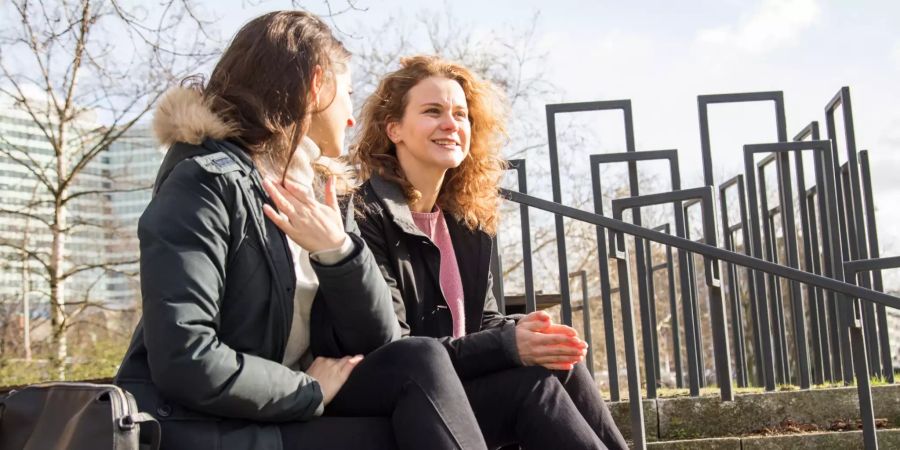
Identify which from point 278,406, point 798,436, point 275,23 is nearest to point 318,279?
point 278,406

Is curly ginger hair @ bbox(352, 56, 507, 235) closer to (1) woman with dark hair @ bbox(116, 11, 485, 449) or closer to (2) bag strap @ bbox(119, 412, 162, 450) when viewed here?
(1) woman with dark hair @ bbox(116, 11, 485, 449)

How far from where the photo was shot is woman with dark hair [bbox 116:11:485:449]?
164 centimetres

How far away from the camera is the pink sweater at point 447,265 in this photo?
260 centimetres

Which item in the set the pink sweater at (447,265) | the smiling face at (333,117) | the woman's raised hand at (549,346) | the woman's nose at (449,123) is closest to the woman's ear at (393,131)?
the woman's nose at (449,123)

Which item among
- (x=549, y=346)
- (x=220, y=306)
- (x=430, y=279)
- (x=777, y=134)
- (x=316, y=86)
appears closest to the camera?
(x=220, y=306)

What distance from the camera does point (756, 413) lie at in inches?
150

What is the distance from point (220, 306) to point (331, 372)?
27 cm

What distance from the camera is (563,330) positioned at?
229cm

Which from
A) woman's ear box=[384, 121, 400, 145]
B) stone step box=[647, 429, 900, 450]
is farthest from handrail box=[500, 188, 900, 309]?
stone step box=[647, 429, 900, 450]

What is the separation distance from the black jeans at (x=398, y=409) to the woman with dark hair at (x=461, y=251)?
14.1 inches

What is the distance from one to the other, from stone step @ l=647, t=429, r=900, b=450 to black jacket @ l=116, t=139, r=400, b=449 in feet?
6.56

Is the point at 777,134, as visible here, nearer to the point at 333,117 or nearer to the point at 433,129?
the point at 433,129

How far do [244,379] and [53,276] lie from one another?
10.9 meters

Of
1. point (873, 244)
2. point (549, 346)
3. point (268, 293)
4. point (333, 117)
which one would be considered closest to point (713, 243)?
point (549, 346)
